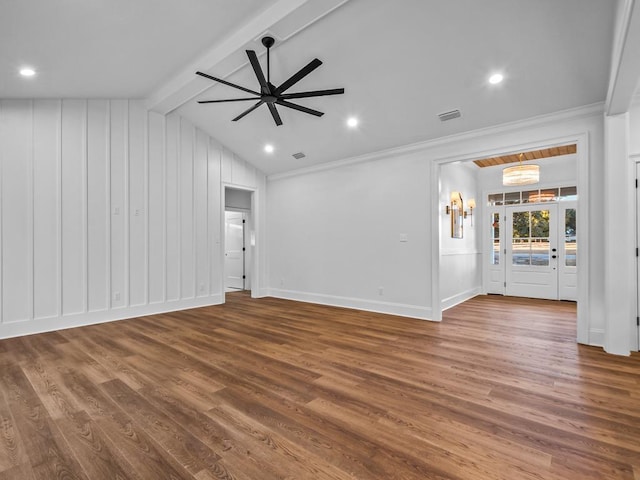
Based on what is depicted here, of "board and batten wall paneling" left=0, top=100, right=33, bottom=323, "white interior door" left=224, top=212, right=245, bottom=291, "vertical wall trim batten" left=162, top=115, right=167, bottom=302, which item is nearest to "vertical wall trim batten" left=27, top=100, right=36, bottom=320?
"board and batten wall paneling" left=0, top=100, right=33, bottom=323

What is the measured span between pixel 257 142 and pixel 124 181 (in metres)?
2.35

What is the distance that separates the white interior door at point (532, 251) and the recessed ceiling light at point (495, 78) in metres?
4.34

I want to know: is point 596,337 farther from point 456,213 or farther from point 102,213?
point 102,213

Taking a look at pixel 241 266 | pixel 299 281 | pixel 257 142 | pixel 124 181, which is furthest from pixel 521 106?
pixel 241 266

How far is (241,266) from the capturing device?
8.84m

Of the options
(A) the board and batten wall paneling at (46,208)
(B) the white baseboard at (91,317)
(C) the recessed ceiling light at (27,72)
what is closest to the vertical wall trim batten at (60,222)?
(A) the board and batten wall paneling at (46,208)

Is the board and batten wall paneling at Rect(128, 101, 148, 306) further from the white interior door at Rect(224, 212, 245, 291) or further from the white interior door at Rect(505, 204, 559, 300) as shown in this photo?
the white interior door at Rect(505, 204, 559, 300)

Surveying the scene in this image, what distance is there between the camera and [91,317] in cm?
495

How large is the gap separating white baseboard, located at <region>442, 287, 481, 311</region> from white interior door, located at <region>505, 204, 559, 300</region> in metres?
0.73

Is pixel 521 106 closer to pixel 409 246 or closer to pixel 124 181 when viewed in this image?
pixel 409 246

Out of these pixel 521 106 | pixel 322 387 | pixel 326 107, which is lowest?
pixel 322 387

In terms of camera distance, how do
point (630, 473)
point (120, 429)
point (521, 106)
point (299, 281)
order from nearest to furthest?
point (630, 473)
point (120, 429)
point (521, 106)
point (299, 281)

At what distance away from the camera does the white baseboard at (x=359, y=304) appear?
5.09m

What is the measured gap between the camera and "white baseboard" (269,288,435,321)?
5090mm
